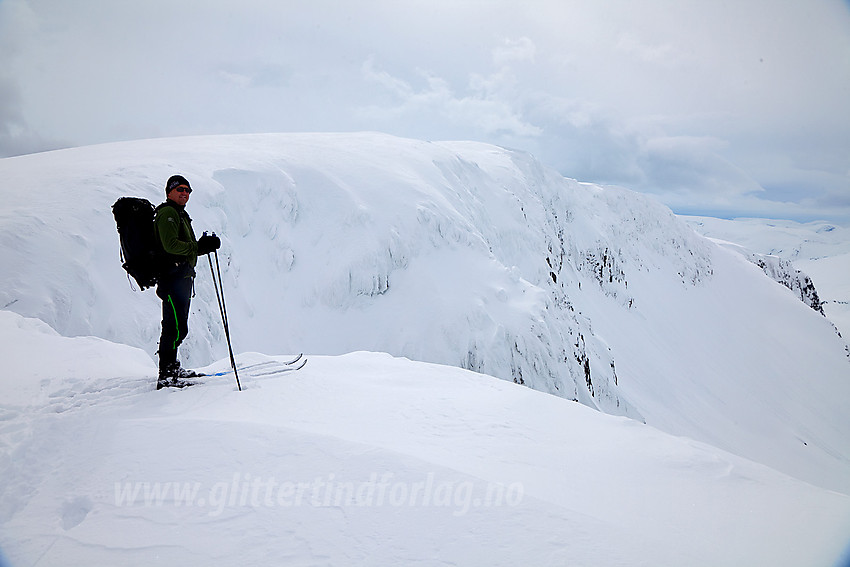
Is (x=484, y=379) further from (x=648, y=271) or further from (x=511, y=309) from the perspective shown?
(x=648, y=271)

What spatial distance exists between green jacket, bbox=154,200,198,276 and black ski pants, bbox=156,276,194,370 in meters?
0.20

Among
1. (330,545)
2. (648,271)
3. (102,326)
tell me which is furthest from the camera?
(648,271)

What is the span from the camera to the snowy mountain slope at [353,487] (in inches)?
116

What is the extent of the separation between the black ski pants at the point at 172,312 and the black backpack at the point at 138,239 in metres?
0.23

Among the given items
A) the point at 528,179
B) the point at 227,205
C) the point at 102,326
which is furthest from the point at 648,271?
the point at 102,326

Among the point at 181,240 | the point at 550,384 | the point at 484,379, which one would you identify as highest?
the point at 181,240

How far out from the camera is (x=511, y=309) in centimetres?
1786

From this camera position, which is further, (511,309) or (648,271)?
(648,271)

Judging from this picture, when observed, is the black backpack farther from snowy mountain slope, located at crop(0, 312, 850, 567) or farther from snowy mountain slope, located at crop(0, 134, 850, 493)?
snowy mountain slope, located at crop(0, 134, 850, 493)

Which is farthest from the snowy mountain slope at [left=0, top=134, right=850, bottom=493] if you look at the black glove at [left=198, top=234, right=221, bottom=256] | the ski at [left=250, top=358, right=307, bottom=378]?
the ski at [left=250, top=358, right=307, bottom=378]

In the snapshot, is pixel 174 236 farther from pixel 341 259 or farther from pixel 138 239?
pixel 341 259

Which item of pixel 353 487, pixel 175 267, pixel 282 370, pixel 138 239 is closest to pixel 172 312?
pixel 175 267

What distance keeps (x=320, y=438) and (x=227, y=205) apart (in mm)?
13847

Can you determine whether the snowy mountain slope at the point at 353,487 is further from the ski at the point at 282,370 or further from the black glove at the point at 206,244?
the black glove at the point at 206,244
